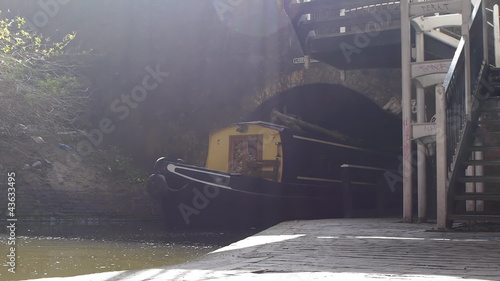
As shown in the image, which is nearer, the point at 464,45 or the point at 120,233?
the point at 464,45

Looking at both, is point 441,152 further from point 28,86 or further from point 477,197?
point 28,86

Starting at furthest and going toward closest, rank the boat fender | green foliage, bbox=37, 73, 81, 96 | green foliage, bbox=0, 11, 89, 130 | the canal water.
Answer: green foliage, bbox=37, 73, 81, 96, green foliage, bbox=0, 11, 89, 130, the boat fender, the canal water

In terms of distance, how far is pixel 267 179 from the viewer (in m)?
12.5

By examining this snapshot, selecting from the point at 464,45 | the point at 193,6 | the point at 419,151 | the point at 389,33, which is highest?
the point at 193,6

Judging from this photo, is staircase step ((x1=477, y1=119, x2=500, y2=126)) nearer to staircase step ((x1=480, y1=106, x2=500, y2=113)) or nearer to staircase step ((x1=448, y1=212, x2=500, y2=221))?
staircase step ((x1=480, y1=106, x2=500, y2=113))

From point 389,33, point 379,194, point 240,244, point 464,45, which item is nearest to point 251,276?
point 240,244

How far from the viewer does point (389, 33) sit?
8766 mm

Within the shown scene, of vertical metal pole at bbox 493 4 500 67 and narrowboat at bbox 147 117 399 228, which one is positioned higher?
vertical metal pole at bbox 493 4 500 67

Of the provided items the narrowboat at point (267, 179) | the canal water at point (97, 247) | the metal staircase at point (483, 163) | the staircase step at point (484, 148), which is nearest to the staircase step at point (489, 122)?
the metal staircase at point (483, 163)

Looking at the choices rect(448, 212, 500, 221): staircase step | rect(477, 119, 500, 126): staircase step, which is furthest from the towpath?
rect(477, 119, 500, 126): staircase step

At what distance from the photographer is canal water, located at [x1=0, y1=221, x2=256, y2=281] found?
630cm

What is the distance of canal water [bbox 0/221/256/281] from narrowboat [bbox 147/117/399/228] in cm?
55

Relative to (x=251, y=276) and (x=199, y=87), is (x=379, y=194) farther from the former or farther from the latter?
(x=251, y=276)

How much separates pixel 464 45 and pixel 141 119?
1175 centimetres
